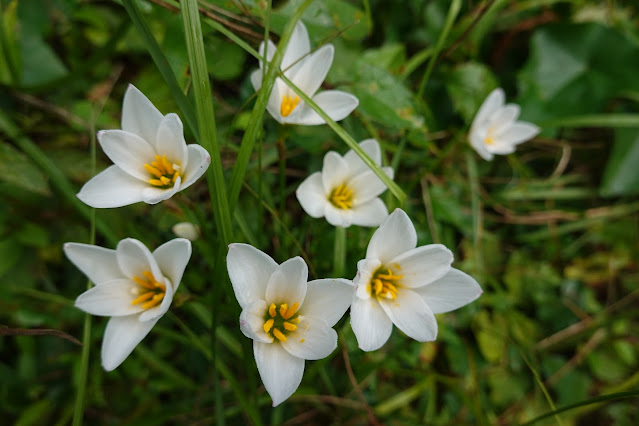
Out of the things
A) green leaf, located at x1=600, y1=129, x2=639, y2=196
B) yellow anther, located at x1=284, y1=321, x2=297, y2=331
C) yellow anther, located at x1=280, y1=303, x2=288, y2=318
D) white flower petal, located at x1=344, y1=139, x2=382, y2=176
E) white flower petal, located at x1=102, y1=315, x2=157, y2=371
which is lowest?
green leaf, located at x1=600, y1=129, x2=639, y2=196

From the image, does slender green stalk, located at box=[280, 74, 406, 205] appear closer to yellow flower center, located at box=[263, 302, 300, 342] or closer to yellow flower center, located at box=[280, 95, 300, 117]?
yellow flower center, located at box=[280, 95, 300, 117]

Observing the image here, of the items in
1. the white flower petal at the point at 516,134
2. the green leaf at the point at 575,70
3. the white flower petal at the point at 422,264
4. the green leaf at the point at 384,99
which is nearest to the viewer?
the white flower petal at the point at 422,264

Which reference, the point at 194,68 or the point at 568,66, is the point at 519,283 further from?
the point at 194,68

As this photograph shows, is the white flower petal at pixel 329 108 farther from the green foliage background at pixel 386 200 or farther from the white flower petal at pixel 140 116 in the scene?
the white flower petal at pixel 140 116

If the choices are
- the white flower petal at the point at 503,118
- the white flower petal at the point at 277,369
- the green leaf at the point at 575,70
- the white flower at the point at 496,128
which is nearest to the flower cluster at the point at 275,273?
the white flower petal at the point at 277,369

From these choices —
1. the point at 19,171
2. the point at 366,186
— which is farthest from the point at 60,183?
the point at 366,186

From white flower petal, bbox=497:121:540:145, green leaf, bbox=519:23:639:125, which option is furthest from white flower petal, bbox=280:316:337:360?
green leaf, bbox=519:23:639:125

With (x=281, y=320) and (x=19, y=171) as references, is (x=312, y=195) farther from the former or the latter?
(x=19, y=171)
